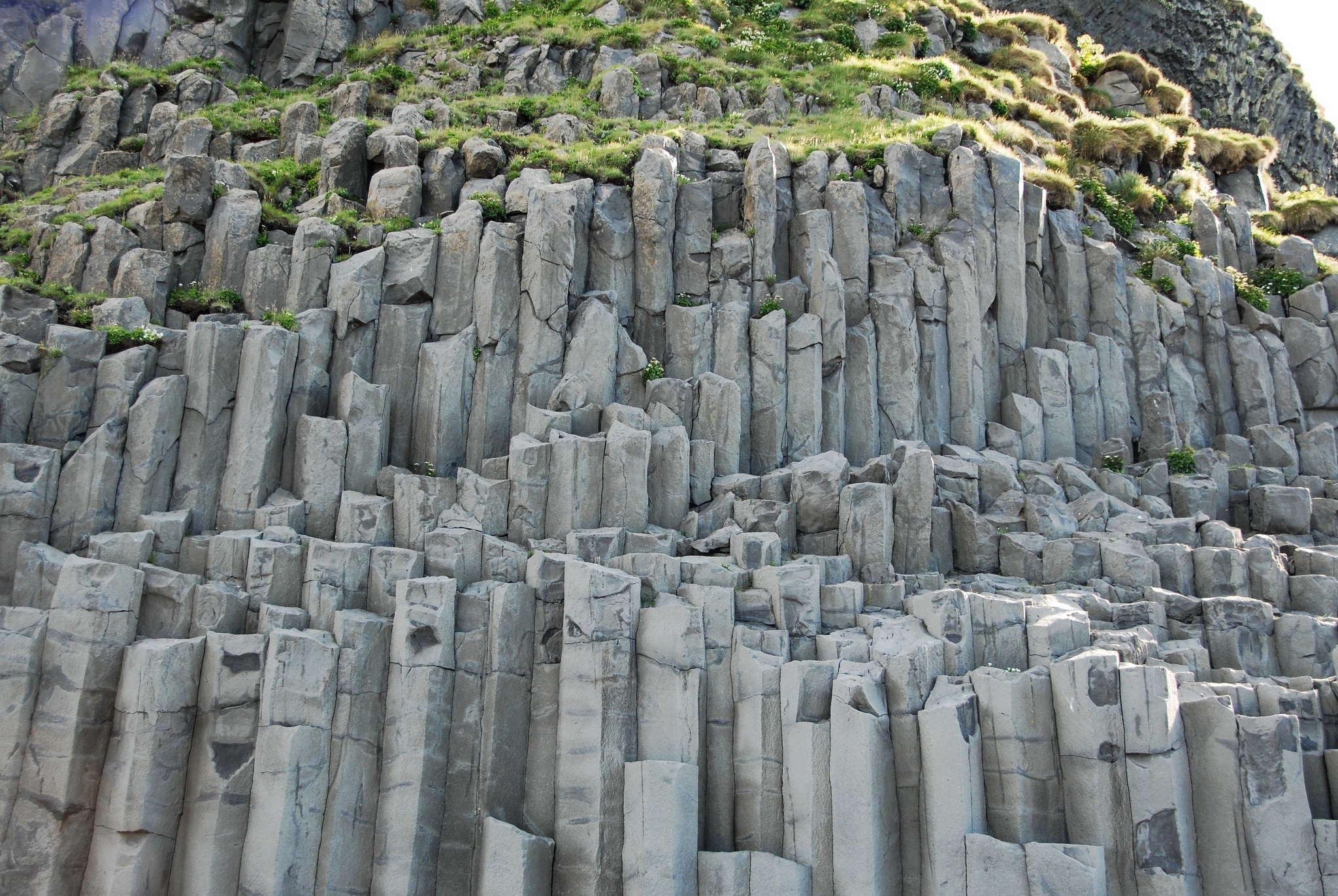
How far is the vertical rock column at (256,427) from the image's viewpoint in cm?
1948

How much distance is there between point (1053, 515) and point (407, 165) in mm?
16826

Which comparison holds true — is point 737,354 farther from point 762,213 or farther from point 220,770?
point 220,770

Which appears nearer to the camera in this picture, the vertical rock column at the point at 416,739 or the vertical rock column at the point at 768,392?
the vertical rock column at the point at 416,739

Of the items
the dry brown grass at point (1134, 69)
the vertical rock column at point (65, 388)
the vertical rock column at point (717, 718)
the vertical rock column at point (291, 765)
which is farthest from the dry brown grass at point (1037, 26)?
the vertical rock column at point (291, 765)

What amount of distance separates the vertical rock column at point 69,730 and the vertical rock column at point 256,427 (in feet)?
10.6

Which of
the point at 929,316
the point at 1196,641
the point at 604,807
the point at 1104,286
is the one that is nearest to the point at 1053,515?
the point at 1196,641

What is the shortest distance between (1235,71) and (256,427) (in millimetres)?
45993

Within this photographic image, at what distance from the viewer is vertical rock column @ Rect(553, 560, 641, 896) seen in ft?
51.2

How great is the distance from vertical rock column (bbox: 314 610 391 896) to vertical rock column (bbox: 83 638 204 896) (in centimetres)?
210

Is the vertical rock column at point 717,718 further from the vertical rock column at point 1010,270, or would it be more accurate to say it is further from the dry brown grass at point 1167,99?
the dry brown grass at point 1167,99

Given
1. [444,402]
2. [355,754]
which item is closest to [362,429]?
[444,402]

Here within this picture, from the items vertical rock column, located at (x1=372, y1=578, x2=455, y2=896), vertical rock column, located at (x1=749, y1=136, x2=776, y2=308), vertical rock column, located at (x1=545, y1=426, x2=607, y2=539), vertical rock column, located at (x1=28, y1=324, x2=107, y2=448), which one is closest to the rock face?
vertical rock column, located at (x1=749, y1=136, x2=776, y2=308)

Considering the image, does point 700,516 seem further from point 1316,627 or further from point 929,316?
point 1316,627

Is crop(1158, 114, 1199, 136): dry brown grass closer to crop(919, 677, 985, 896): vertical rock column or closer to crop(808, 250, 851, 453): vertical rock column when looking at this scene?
crop(808, 250, 851, 453): vertical rock column
